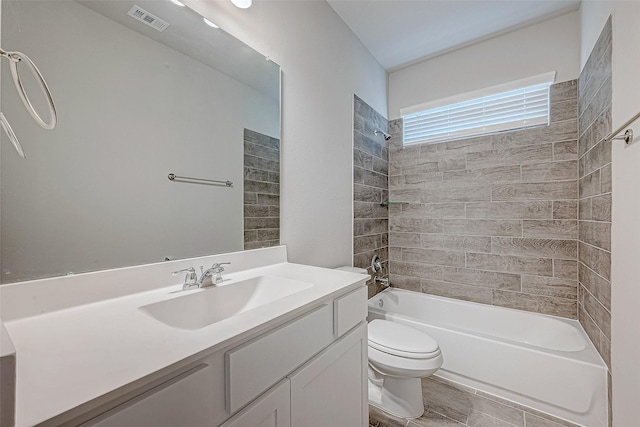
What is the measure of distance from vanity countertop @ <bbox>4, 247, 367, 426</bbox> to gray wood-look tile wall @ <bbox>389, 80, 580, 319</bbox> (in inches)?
77.6

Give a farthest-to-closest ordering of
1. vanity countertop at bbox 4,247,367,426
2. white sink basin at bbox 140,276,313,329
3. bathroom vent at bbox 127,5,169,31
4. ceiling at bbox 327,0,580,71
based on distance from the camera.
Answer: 1. ceiling at bbox 327,0,580,71
2. bathroom vent at bbox 127,5,169,31
3. white sink basin at bbox 140,276,313,329
4. vanity countertop at bbox 4,247,367,426

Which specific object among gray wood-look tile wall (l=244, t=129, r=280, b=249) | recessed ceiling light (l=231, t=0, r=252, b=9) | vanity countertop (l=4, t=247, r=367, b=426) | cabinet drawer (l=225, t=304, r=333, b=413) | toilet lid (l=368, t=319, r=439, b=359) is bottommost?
toilet lid (l=368, t=319, r=439, b=359)

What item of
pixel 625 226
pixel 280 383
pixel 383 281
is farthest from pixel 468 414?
pixel 280 383

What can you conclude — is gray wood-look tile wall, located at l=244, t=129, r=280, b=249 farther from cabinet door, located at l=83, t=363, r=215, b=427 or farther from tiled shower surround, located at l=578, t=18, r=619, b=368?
tiled shower surround, located at l=578, t=18, r=619, b=368

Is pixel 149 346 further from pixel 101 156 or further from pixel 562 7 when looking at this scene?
pixel 562 7

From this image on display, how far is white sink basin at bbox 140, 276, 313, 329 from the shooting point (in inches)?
34.8

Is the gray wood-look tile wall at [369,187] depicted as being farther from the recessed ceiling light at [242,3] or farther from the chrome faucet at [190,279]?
the chrome faucet at [190,279]

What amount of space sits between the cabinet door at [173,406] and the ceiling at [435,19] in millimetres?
2300

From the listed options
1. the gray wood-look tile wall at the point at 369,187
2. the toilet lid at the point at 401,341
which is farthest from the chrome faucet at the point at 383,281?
the toilet lid at the point at 401,341

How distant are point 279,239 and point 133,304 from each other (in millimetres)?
783

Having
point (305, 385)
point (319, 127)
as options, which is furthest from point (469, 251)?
point (305, 385)

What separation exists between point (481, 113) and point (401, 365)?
2158mm

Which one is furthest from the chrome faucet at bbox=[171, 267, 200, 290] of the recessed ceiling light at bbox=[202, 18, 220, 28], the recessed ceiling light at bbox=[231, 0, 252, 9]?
the recessed ceiling light at bbox=[231, 0, 252, 9]

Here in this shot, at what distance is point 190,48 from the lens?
3.77 ft
